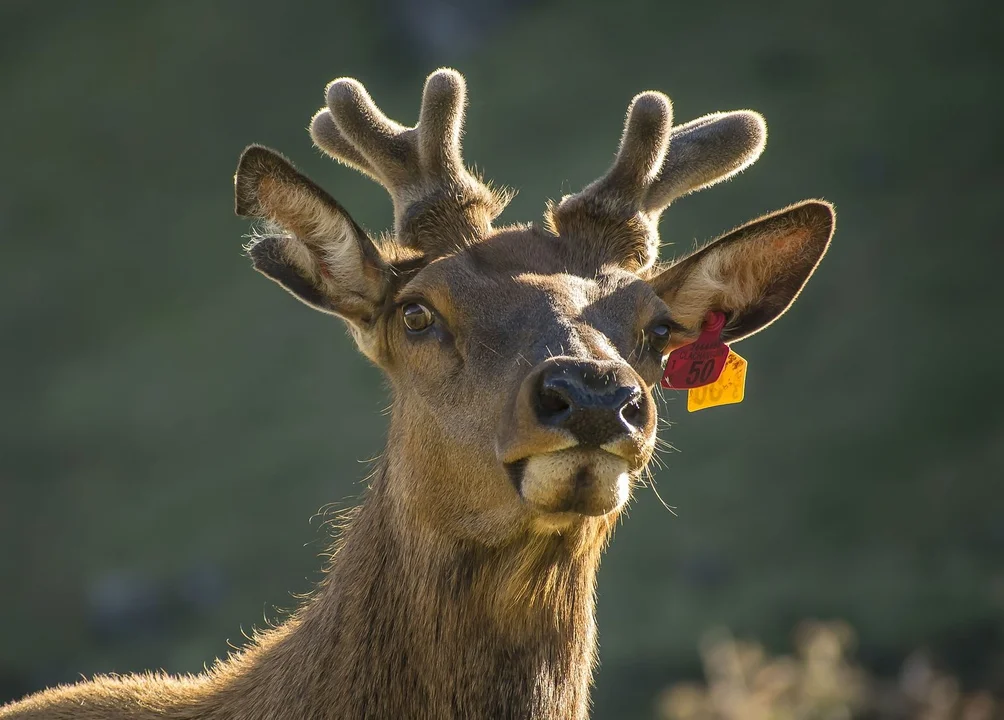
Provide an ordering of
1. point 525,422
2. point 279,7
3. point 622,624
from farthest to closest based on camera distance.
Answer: point 279,7
point 622,624
point 525,422

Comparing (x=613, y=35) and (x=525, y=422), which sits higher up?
(x=613, y=35)

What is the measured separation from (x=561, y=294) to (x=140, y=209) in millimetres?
30865

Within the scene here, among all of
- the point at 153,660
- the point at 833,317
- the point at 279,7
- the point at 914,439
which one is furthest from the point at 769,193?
the point at 279,7

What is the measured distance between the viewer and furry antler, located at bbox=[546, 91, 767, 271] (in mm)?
5773

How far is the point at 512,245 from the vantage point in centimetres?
539

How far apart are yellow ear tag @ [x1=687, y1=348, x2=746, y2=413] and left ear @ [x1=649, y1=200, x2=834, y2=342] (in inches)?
5.1

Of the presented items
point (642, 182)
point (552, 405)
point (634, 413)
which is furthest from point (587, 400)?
point (642, 182)

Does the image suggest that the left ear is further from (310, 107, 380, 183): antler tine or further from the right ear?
(310, 107, 380, 183): antler tine

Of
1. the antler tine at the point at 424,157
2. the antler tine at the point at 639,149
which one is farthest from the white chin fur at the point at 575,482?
the antler tine at the point at 639,149

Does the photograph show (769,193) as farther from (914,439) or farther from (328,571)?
(328,571)

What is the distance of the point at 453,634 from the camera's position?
4926 mm

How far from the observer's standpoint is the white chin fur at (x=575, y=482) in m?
4.34

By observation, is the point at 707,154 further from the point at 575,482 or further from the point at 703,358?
the point at 575,482

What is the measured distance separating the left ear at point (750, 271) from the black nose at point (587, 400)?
1.37 metres
